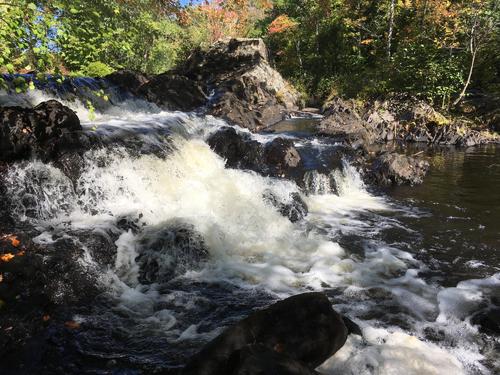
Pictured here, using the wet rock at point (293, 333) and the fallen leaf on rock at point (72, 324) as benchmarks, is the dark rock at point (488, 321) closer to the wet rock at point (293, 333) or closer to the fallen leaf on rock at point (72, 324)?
the wet rock at point (293, 333)

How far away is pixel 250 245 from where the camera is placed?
6824mm

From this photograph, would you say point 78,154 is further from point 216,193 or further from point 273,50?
point 273,50

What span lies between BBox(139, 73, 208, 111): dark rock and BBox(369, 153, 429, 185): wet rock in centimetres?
952

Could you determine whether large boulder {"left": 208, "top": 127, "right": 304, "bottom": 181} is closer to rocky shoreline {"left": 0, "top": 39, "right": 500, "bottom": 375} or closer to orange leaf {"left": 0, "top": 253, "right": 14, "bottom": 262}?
rocky shoreline {"left": 0, "top": 39, "right": 500, "bottom": 375}

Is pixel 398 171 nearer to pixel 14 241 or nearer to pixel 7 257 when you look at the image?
pixel 14 241

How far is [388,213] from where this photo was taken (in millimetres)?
8625

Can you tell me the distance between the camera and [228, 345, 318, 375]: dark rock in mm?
2711

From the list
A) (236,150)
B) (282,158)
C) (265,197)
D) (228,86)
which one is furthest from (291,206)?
(228,86)

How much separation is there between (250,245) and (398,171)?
6.34 m

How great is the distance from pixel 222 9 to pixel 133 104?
2203 centimetres

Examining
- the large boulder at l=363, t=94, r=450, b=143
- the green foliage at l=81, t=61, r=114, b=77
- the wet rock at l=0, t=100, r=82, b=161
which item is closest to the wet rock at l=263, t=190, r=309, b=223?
the wet rock at l=0, t=100, r=82, b=161

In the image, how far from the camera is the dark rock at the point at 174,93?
16.2 m

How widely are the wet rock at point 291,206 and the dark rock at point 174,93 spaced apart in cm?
955

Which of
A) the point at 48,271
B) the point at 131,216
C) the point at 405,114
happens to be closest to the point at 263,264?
the point at 131,216
